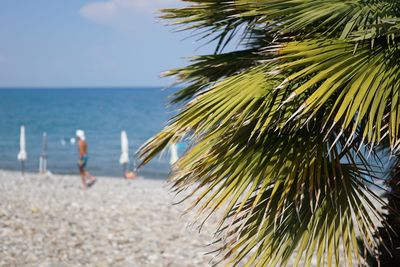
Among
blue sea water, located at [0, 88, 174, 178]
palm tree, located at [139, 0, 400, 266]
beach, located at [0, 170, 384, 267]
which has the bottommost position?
blue sea water, located at [0, 88, 174, 178]

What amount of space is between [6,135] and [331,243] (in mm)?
41208

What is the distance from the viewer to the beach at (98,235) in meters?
6.13

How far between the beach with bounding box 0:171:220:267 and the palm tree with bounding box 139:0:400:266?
144 cm

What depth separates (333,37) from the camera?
9.23 ft

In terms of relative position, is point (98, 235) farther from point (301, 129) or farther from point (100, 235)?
point (301, 129)

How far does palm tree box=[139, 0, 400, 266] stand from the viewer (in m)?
2.58

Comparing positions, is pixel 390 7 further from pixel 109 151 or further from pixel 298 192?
pixel 109 151

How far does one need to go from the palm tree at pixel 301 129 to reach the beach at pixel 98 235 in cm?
144

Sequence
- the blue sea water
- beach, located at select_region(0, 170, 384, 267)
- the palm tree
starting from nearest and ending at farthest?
1. the palm tree
2. beach, located at select_region(0, 170, 384, 267)
3. the blue sea water

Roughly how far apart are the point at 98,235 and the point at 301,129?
5114mm

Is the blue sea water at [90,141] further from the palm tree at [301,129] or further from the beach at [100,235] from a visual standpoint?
the beach at [100,235]

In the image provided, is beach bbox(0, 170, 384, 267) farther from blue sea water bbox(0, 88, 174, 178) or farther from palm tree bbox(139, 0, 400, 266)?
palm tree bbox(139, 0, 400, 266)

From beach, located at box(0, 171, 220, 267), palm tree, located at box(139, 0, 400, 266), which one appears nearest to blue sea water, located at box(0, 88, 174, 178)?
palm tree, located at box(139, 0, 400, 266)

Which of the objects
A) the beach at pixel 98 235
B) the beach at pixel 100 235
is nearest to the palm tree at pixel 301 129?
the beach at pixel 98 235
